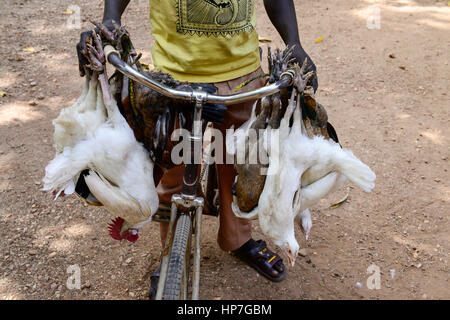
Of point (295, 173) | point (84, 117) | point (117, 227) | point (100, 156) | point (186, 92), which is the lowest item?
point (117, 227)

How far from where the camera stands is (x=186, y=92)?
1.52m

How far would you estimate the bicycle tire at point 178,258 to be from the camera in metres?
1.50

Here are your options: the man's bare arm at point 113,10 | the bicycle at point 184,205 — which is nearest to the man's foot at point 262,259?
the bicycle at point 184,205

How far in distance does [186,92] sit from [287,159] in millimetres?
485

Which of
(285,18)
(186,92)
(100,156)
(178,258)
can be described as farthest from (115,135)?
(285,18)

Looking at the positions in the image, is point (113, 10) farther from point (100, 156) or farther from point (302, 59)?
point (302, 59)

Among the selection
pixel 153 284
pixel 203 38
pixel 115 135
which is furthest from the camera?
pixel 153 284

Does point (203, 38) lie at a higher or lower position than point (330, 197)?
higher

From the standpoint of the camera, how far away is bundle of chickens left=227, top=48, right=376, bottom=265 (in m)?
1.66

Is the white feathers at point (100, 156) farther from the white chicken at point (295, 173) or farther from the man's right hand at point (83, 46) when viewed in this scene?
the white chicken at point (295, 173)

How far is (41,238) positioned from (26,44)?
12.3 ft

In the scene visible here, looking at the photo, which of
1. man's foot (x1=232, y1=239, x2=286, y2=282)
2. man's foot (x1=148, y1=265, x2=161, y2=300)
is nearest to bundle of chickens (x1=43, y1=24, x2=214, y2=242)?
man's foot (x1=148, y1=265, x2=161, y2=300)

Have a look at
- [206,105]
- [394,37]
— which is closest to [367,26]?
[394,37]

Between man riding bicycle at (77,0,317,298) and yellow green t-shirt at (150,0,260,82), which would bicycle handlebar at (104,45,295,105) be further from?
yellow green t-shirt at (150,0,260,82)
